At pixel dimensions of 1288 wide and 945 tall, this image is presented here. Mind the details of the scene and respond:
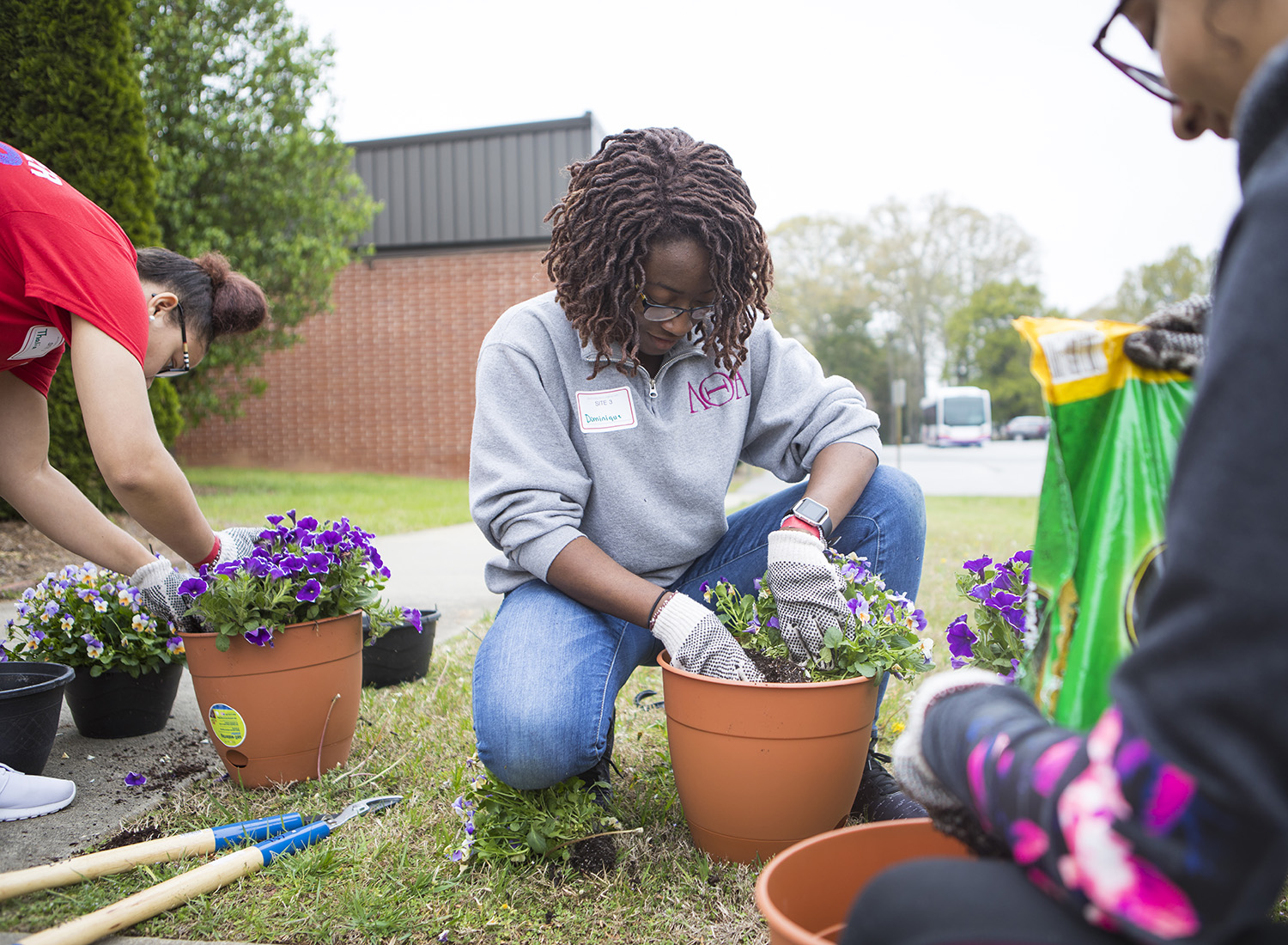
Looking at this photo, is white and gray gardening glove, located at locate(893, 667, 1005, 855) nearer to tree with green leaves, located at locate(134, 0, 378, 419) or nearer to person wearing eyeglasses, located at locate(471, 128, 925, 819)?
person wearing eyeglasses, located at locate(471, 128, 925, 819)

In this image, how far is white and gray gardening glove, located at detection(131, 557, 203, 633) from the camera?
6.52ft

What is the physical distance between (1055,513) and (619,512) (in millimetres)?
1035

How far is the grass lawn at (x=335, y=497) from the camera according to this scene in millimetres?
6883

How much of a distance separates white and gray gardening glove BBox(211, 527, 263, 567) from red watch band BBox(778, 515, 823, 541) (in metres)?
1.18

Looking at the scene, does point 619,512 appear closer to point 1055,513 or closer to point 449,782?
point 449,782

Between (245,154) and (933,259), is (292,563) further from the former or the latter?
(933,259)

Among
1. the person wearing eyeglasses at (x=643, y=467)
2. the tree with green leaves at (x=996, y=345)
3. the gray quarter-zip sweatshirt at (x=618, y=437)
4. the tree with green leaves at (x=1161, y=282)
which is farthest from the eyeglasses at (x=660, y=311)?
the tree with green leaves at (x=1161, y=282)

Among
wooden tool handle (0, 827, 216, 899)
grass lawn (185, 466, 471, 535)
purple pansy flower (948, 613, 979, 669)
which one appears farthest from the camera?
grass lawn (185, 466, 471, 535)

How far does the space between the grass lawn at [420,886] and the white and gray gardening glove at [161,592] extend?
395 mm

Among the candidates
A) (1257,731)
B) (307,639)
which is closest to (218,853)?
(307,639)

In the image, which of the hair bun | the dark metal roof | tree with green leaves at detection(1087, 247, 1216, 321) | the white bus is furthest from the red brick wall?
tree with green leaves at detection(1087, 247, 1216, 321)

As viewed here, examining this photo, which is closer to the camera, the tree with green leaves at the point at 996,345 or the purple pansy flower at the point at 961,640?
the purple pansy flower at the point at 961,640

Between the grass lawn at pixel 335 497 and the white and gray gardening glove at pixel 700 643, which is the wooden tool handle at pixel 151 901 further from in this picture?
the grass lawn at pixel 335 497

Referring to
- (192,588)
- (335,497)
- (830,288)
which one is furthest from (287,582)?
(830,288)
